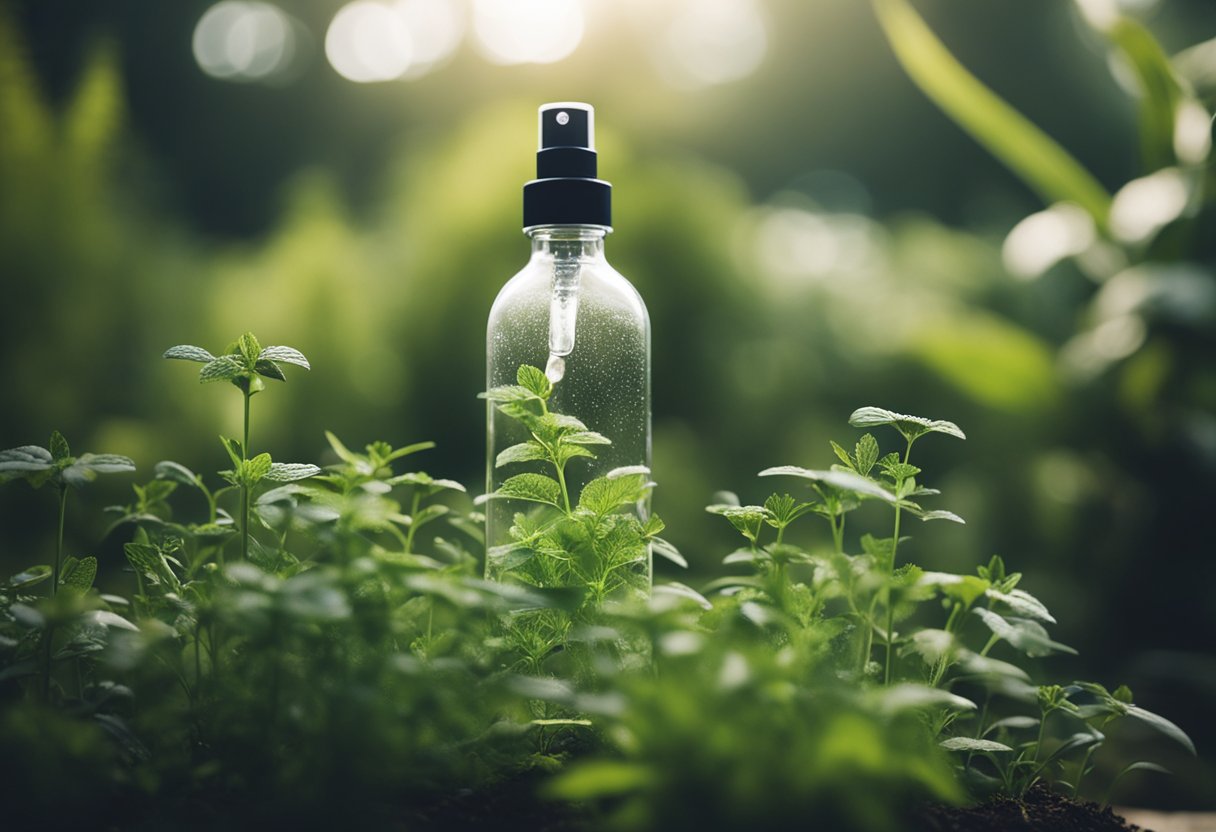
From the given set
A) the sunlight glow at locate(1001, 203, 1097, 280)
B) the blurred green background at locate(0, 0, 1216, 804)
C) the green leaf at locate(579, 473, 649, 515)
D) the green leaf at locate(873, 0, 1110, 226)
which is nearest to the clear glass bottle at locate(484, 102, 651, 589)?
the green leaf at locate(579, 473, 649, 515)

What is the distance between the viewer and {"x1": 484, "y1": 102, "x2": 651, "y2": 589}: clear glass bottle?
79 cm

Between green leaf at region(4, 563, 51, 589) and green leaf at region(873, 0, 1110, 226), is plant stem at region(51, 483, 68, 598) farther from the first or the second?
green leaf at region(873, 0, 1110, 226)

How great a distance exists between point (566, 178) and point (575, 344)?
0.15m

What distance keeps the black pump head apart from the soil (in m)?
0.49

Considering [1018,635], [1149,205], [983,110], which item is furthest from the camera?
[983,110]

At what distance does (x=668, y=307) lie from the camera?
6.21ft

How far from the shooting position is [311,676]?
477mm

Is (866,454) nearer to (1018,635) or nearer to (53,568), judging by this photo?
(1018,635)

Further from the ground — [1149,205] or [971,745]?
[1149,205]

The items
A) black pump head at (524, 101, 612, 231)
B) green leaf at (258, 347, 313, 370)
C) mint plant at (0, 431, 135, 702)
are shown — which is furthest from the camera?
black pump head at (524, 101, 612, 231)

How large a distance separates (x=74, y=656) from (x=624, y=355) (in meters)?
0.47

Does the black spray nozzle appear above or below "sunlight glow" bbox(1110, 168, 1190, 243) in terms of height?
below

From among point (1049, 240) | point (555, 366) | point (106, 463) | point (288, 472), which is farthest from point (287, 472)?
point (1049, 240)

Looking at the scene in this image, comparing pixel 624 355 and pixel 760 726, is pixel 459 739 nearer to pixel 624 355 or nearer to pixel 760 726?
pixel 760 726
